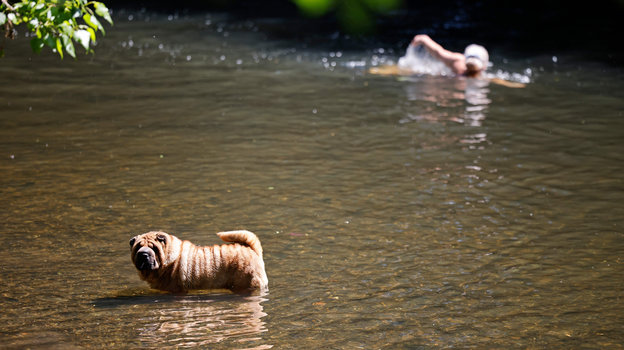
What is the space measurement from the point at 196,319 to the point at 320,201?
9.39 feet

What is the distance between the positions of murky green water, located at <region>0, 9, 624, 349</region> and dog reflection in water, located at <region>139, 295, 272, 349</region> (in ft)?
0.05

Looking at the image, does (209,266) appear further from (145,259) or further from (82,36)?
(82,36)

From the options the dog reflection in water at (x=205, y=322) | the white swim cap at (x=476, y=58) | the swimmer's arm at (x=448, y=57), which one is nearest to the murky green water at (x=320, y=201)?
the dog reflection in water at (x=205, y=322)

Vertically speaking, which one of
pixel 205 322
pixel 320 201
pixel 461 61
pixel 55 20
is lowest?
pixel 205 322

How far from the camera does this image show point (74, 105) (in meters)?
11.5

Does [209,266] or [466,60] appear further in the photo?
[466,60]

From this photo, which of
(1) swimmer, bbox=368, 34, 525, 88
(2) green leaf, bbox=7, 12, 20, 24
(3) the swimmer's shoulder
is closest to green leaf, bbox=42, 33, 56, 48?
(2) green leaf, bbox=7, 12, 20, 24

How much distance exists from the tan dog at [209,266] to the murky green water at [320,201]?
0.11 m

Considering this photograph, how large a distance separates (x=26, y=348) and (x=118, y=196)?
3.26 m

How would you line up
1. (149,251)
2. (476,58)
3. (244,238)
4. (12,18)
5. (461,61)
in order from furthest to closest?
(461,61)
(476,58)
(244,238)
(12,18)
(149,251)

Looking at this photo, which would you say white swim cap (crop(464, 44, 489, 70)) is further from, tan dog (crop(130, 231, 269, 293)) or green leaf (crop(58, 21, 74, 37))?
green leaf (crop(58, 21, 74, 37))

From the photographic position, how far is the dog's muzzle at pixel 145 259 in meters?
5.18

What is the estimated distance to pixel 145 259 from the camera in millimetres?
5188

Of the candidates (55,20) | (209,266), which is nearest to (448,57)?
(209,266)
